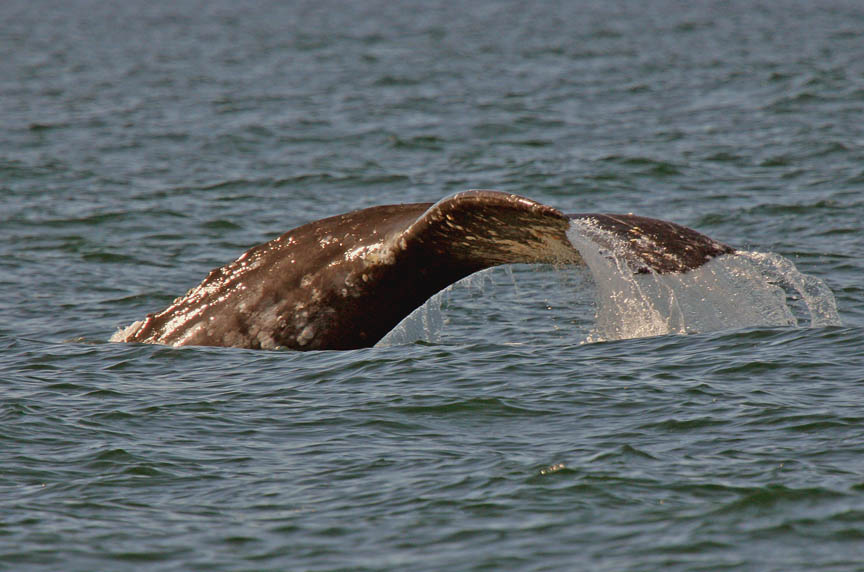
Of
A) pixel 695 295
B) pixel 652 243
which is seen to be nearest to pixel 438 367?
pixel 695 295

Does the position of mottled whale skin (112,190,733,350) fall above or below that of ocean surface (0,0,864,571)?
above

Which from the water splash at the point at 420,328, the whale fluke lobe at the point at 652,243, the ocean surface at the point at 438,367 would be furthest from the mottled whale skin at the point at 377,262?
the water splash at the point at 420,328

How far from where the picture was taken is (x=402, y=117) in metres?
33.5

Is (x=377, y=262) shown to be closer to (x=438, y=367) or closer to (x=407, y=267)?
(x=407, y=267)

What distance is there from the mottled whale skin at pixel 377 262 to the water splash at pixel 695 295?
0.09 meters

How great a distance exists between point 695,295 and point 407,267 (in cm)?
273

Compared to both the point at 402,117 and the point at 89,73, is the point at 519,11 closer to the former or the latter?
the point at 89,73

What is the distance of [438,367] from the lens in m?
12.2

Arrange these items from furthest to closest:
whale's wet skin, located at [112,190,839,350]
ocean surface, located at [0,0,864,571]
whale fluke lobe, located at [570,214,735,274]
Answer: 1. whale's wet skin, located at [112,190,839,350]
2. whale fluke lobe, located at [570,214,735,274]
3. ocean surface, located at [0,0,864,571]

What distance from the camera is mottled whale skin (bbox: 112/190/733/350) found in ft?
29.3

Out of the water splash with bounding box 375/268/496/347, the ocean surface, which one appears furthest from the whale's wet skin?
the water splash with bounding box 375/268/496/347

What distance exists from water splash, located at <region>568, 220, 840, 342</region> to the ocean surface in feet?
0.61

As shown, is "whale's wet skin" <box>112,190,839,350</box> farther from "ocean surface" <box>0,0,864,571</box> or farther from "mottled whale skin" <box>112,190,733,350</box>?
"ocean surface" <box>0,0,864,571</box>

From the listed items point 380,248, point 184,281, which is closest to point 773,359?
point 380,248
